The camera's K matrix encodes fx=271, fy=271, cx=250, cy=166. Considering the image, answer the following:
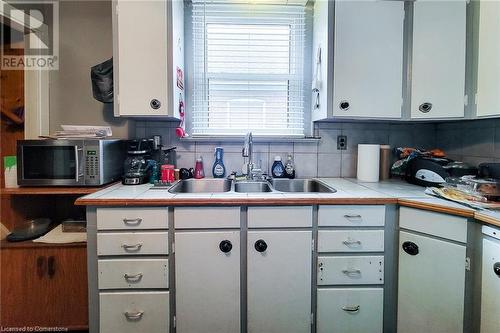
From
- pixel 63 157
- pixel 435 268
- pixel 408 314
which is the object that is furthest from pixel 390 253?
pixel 63 157

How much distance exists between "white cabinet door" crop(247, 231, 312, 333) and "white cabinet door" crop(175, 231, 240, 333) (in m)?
0.09

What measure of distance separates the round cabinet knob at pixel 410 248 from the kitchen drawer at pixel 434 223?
0.27ft

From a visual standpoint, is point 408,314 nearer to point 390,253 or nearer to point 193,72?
point 390,253

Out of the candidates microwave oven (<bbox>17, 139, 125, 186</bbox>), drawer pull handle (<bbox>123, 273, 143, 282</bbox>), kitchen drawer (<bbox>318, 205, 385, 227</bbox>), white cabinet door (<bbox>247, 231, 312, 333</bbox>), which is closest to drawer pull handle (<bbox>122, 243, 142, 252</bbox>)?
drawer pull handle (<bbox>123, 273, 143, 282</bbox>)

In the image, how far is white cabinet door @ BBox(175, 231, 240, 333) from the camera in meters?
1.44

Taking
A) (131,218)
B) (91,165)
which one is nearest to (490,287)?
(131,218)

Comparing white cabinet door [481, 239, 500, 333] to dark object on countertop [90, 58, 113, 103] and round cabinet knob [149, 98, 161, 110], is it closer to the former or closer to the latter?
round cabinet knob [149, 98, 161, 110]

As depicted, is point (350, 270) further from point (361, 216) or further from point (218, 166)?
point (218, 166)

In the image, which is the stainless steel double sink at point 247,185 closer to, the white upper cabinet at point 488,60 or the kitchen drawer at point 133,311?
the kitchen drawer at point 133,311

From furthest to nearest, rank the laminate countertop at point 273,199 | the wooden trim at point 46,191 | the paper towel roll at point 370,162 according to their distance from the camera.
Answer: the paper towel roll at point 370,162 → the wooden trim at point 46,191 → the laminate countertop at point 273,199

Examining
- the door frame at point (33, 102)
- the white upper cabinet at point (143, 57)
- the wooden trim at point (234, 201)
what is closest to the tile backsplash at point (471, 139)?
the wooden trim at point (234, 201)

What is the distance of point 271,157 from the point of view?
2.15 metres

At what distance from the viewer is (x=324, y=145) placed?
216 cm

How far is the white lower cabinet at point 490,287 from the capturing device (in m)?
Result: 1.16
